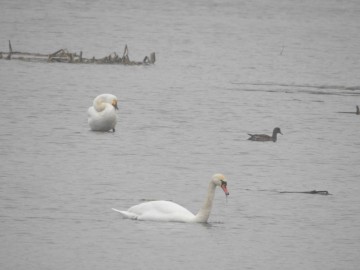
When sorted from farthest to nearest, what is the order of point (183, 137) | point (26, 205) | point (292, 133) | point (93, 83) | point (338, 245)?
point (93, 83)
point (292, 133)
point (183, 137)
point (26, 205)
point (338, 245)

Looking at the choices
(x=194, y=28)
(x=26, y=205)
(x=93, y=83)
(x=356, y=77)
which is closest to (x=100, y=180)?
(x=26, y=205)

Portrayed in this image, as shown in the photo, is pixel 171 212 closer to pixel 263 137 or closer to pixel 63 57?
pixel 263 137

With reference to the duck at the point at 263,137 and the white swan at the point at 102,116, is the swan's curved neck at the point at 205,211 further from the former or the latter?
the white swan at the point at 102,116

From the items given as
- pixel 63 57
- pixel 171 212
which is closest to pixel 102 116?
pixel 171 212

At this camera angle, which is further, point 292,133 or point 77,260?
point 292,133

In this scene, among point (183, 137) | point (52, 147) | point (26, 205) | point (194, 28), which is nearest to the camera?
point (26, 205)

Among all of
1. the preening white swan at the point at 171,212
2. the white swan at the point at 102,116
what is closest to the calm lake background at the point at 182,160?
the preening white swan at the point at 171,212

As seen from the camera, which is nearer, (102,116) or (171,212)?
(171,212)

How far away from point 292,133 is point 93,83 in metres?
9.73

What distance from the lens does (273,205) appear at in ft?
57.5

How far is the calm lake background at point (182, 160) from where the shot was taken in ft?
47.7

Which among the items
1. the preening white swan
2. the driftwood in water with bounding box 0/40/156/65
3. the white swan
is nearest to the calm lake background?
the preening white swan

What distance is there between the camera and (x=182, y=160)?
2156 cm

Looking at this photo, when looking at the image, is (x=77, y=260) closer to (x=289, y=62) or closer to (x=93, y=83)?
(x=93, y=83)
